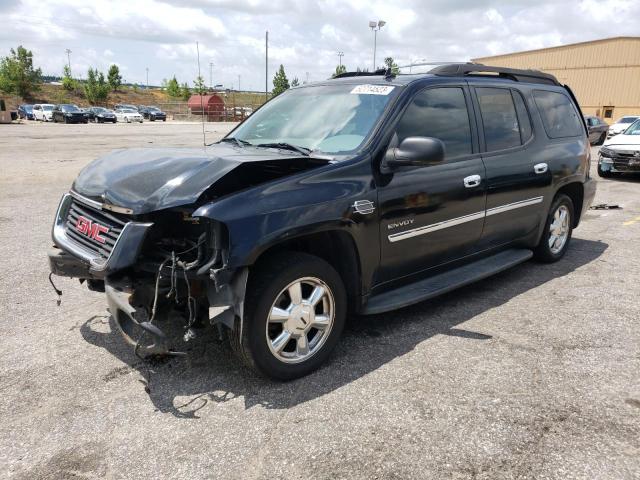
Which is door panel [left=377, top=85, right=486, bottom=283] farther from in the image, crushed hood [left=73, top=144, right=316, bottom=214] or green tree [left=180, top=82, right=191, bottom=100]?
green tree [left=180, top=82, right=191, bottom=100]

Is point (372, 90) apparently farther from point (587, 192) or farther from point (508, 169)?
point (587, 192)

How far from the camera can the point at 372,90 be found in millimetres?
3947

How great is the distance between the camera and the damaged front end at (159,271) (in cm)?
281

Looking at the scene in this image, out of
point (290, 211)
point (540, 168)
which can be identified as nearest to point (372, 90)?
point (290, 211)

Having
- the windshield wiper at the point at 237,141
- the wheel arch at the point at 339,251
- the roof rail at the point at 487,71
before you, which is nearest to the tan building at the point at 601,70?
the roof rail at the point at 487,71

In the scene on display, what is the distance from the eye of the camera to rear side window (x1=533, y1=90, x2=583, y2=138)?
5234 millimetres

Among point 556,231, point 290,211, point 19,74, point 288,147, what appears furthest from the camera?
point 19,74

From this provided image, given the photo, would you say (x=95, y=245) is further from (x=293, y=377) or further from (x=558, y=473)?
(x=558, y=473)

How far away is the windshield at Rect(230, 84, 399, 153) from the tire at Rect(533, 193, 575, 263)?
8.63 feet

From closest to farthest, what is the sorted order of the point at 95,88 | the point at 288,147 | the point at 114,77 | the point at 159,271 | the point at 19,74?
1. the point at 159,271
2. the point at 288,147
3. the point at 19,74
4. the point at 95,88
5. the point at 114,77

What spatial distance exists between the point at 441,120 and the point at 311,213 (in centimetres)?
159

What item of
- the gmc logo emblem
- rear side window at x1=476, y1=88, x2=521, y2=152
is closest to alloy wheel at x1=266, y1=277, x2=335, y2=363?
the gmc logo emblem

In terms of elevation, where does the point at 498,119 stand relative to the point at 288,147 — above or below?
above

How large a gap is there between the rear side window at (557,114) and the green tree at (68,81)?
306ft
